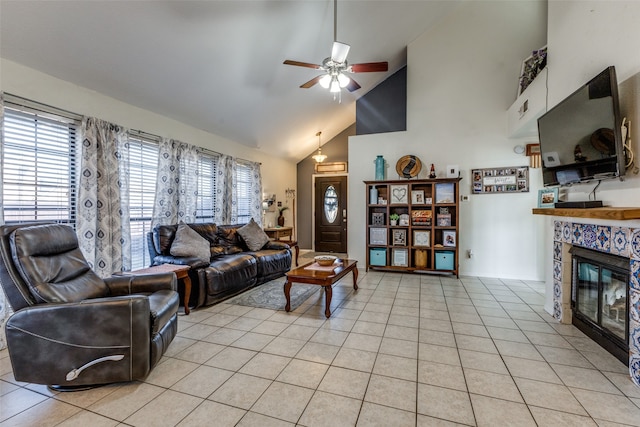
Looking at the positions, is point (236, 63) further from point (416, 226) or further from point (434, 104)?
point (416, 226)

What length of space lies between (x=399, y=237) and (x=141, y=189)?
13.8 feet

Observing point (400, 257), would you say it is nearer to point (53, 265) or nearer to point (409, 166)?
point (409, 166)

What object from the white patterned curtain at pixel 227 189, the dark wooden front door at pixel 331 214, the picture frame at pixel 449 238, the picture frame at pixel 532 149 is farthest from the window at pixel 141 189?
the picture frame at pixel 532 149

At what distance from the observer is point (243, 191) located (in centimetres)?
605

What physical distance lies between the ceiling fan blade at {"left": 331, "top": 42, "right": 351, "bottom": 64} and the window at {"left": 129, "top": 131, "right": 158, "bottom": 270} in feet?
9.04

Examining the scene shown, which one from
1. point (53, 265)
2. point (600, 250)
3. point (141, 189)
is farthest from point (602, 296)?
point (141, 189)

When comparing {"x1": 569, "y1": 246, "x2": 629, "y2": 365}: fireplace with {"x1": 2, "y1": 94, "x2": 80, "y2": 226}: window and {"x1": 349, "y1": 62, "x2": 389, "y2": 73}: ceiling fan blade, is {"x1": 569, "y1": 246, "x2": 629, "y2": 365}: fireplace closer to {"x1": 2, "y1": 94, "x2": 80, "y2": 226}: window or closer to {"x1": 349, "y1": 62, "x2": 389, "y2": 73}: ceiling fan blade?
{"x1": 349, "y1": 62, "x2": 389, "y2": 73}: ceiling fan blade

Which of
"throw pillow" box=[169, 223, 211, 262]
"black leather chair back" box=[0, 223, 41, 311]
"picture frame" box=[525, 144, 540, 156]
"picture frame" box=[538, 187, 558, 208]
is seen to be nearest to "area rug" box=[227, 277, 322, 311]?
"throw pillow" box=[169, 223, 211, 262]

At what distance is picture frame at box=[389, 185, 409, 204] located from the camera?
16.5ft

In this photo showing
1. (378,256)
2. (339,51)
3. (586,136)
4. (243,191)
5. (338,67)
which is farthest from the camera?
(243,191)

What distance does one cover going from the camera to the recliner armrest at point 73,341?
5.73 ft

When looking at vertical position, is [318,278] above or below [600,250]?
below

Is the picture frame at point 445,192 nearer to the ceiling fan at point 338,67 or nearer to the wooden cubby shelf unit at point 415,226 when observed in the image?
the wooden cubby shelf unit at point 415,226

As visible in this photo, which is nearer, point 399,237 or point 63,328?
point 63,328
